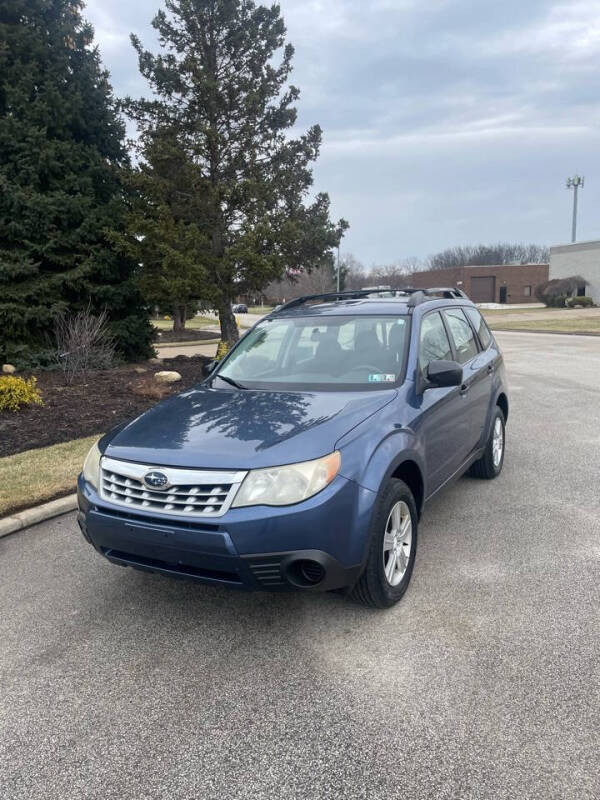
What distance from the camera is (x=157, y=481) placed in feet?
9.66

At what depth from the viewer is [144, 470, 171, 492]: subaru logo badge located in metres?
2.93

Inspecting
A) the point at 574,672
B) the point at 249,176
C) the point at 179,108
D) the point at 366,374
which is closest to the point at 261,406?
the point at 366,374

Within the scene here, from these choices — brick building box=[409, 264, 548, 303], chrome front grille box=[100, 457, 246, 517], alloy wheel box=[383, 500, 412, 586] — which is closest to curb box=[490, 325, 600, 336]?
alloy wheel box=[383, 500, 412, 586]

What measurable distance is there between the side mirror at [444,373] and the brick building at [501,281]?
245 ft

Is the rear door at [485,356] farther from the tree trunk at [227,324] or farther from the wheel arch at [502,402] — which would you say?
the tree trunk at [227,324]

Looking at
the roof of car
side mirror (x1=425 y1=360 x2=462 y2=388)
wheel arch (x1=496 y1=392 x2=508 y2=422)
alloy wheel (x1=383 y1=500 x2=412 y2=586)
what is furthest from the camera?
wheel arch (x1=496 y1=392 x2=508 y2=422)

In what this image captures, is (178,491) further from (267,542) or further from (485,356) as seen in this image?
(485,356)

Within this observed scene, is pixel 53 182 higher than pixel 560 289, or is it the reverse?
pixel 53 182

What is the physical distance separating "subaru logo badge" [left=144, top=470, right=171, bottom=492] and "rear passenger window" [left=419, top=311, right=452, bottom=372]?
1905 mm

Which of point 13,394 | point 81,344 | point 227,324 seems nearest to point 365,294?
point 13,394

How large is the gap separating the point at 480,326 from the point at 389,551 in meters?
3.19

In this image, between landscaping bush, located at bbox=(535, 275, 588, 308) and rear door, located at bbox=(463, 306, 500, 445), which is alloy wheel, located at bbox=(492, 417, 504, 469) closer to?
rear door, located at bbox=(463, 306, 500, 445)

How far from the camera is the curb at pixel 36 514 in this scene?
4706 millimetres

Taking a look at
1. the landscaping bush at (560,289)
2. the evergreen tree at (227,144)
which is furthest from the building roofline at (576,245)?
the evergreen tree at (227,144)
